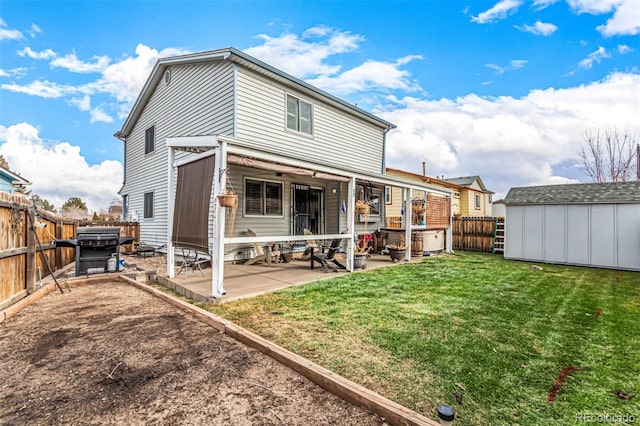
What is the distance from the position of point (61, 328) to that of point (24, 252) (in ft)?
6.98

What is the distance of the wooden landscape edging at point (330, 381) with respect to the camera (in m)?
1.99

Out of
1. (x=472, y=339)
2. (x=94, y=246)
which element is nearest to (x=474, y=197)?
(x=472, y=339)

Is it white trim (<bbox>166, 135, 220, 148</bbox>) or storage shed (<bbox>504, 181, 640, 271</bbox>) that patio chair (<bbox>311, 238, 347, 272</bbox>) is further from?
storage shed (<bbox>504, 181, 640, 271</bbox>)

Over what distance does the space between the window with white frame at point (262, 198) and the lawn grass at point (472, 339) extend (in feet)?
12.3

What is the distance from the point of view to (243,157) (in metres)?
5.82

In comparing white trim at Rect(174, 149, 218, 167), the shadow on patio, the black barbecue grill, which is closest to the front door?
the shadow on patio

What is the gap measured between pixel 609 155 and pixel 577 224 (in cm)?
1376

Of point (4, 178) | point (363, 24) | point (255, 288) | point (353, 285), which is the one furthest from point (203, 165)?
point (4, 178)

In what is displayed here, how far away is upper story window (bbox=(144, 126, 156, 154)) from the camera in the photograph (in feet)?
38.9

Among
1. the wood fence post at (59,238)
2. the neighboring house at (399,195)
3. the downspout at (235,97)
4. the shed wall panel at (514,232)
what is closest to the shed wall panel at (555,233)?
the shed wall panel at (514,232)

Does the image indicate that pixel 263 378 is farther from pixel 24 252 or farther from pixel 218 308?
pixel 24 252

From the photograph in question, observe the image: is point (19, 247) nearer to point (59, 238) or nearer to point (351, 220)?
point (59, 238)

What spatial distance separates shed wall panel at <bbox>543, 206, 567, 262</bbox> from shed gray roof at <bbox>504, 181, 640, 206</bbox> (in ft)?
1.07

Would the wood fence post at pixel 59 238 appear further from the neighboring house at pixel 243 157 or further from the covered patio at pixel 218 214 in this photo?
the covered patio at pixel 218 214
